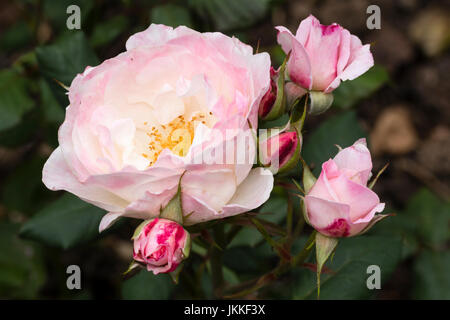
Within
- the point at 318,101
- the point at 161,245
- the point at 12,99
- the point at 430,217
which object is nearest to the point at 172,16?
the point at 12,99

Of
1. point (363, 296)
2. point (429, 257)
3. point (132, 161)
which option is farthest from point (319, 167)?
point (132, 161)

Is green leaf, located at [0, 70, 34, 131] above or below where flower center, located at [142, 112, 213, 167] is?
below

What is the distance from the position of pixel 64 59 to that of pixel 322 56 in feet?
2.64

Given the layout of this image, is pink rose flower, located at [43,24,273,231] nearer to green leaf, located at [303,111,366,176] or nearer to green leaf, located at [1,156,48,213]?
green leaf, located at [303,111,366,176]

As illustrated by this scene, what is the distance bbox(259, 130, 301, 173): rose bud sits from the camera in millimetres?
974

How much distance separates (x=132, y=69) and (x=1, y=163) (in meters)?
1.90

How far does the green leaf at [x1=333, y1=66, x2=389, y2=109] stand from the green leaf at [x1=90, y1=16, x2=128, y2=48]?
31.4 inches

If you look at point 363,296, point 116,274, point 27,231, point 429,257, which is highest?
point 27,231

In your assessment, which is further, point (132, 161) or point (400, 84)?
point (400, 84)

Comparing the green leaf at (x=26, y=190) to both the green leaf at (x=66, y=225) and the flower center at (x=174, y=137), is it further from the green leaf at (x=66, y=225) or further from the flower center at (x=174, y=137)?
the flower center at (x=174, y=137)

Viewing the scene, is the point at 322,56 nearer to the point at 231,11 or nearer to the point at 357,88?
the point at 231,11

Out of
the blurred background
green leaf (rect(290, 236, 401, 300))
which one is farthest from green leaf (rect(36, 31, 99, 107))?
green leaf (rect(290, 236, 401, 300))
